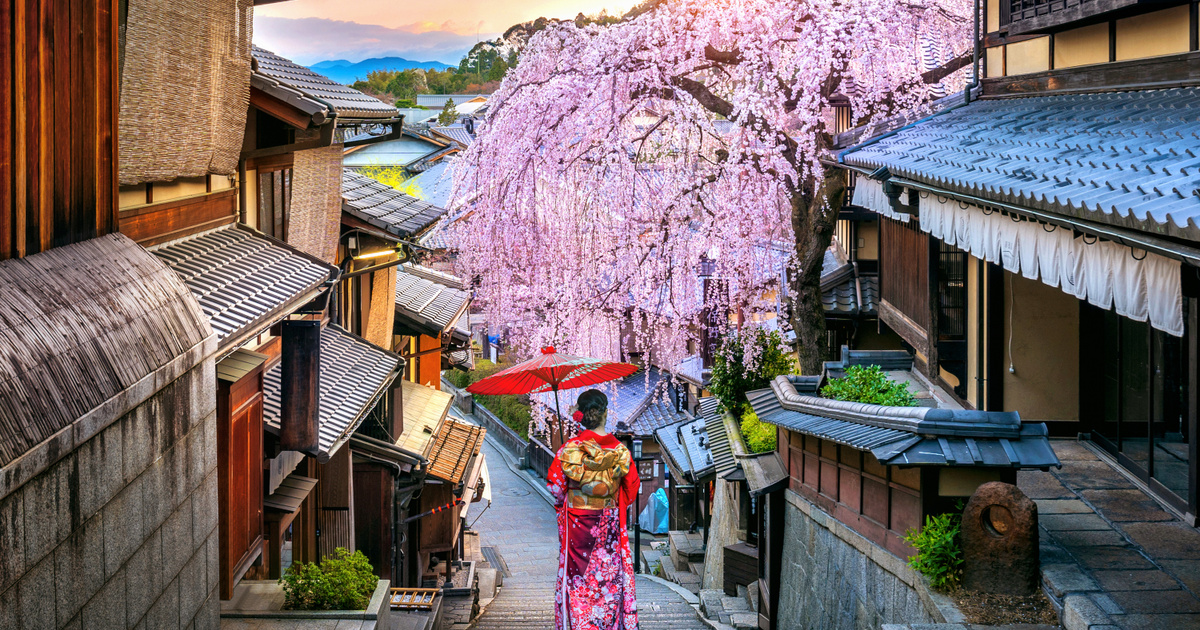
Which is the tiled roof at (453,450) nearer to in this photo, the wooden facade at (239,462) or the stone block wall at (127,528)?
the wooden facade at (239,462)

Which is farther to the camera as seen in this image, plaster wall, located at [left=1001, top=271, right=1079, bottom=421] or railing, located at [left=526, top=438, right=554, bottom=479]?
railing, located at [left=526, top=438, right=554, bottom=479]

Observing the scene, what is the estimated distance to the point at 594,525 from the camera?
307 inches

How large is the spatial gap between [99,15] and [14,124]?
1.39 meters

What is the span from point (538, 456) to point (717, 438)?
66.9 feet

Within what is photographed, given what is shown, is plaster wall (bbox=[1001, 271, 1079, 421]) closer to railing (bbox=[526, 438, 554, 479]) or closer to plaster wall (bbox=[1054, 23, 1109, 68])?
plaster wall (bbox=[1054, 23, 1109, 68])

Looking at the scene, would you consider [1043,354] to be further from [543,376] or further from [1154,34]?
[543,376]

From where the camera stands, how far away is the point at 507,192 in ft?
48.4

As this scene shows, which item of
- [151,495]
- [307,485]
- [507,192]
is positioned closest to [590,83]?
[507,192]

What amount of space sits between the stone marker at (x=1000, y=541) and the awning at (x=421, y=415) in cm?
1154

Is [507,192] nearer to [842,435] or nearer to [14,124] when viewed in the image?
[842,435]

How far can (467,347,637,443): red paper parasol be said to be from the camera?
27.3 feet

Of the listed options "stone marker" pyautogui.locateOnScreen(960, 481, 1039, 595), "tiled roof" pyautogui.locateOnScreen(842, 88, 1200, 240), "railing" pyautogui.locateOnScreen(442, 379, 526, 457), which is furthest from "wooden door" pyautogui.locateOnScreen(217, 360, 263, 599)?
"railing" pyautogui.locateOnScreen(442, 379, 526, 457)

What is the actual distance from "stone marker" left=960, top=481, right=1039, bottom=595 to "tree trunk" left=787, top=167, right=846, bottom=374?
6.84m

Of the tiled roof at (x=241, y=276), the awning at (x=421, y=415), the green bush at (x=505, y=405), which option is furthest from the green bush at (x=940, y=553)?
the green bush at (x=505, y=405)
